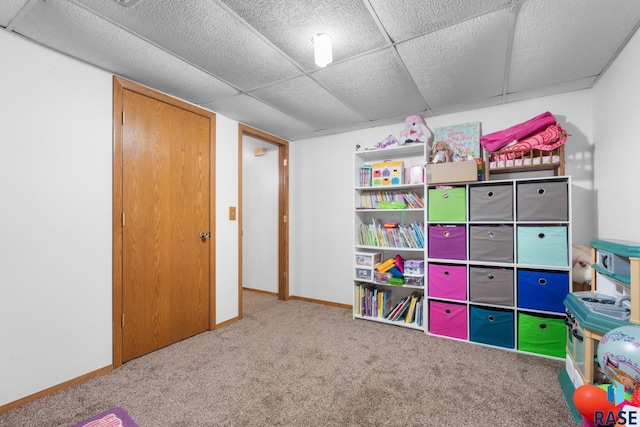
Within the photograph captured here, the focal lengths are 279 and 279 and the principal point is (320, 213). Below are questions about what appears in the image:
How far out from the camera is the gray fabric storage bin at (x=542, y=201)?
220 centimetres

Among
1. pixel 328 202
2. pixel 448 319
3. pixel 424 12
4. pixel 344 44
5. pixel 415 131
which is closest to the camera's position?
pixel 424 12

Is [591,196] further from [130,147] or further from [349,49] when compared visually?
[130,147]

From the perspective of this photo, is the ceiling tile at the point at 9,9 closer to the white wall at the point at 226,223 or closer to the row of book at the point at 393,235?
the white wall at the point at 226,223

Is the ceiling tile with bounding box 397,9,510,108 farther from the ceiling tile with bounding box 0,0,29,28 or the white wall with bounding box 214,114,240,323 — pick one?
the ceiling tile with bounding box 0,0,29,28

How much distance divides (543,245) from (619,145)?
840mm

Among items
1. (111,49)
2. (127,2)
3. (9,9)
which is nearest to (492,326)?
A: (127,2)

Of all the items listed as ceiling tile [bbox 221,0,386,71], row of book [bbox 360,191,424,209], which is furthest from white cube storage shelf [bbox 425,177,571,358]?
ceiling tile [bbox 221,0,386,71]

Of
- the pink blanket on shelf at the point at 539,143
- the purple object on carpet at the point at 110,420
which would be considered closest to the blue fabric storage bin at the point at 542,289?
the pink blanket on shelf at the point at 539,143

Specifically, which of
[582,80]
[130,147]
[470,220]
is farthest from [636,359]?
[130,147]

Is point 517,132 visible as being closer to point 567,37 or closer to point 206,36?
point 567,37

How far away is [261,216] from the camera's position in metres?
4.23

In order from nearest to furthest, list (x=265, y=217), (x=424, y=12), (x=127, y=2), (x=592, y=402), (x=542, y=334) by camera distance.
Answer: (x=592, y=402) → (x=127, y=2) → (x=424, y=12) → (x=542, y=334) → (x=265, y=217)

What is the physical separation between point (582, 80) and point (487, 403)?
8.32 ft

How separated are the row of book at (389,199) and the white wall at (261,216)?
133 centimetres
